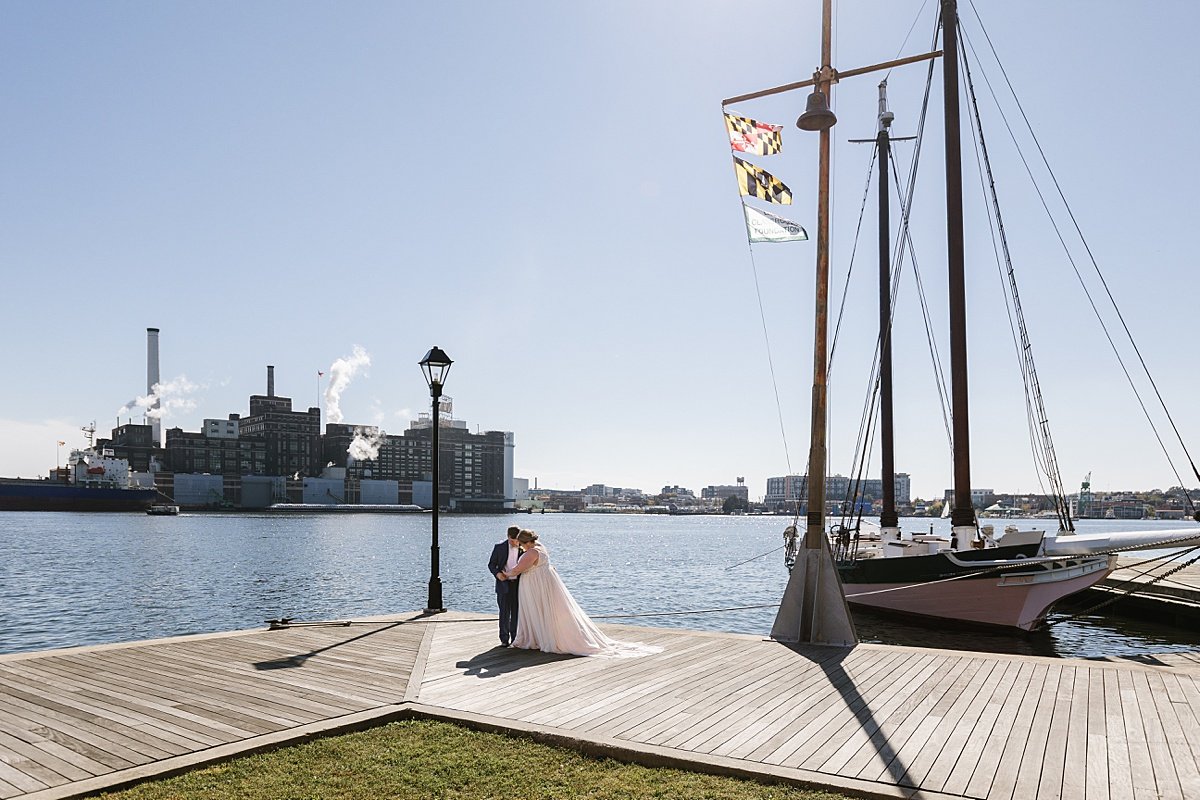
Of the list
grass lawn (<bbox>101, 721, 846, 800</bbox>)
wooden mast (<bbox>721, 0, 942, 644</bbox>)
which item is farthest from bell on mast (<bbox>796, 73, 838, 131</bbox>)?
grass lawn (<bbox>101, 721, 846, 800</bbox>)

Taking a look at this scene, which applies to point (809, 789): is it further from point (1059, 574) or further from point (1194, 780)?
point (1059, 574)

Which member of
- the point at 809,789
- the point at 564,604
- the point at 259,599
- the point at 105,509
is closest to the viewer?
the point at 809,789

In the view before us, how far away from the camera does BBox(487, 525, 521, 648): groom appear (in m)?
12.0

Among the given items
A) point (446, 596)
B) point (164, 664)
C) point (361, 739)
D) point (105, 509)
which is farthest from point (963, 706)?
point (105, 509)

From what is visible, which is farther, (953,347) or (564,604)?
(953,347)

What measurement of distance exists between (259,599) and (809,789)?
34919 mm

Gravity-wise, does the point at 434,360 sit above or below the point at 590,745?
above

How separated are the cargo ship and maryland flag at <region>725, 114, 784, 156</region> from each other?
177 metres

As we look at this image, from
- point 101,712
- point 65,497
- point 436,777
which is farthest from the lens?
point 65,497

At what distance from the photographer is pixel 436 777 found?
20.1ft

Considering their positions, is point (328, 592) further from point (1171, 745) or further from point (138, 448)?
point (138, 448)

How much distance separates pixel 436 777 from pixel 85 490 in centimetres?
18157

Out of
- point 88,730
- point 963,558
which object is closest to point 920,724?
point 88,730

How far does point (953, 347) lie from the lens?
69.7 ft
